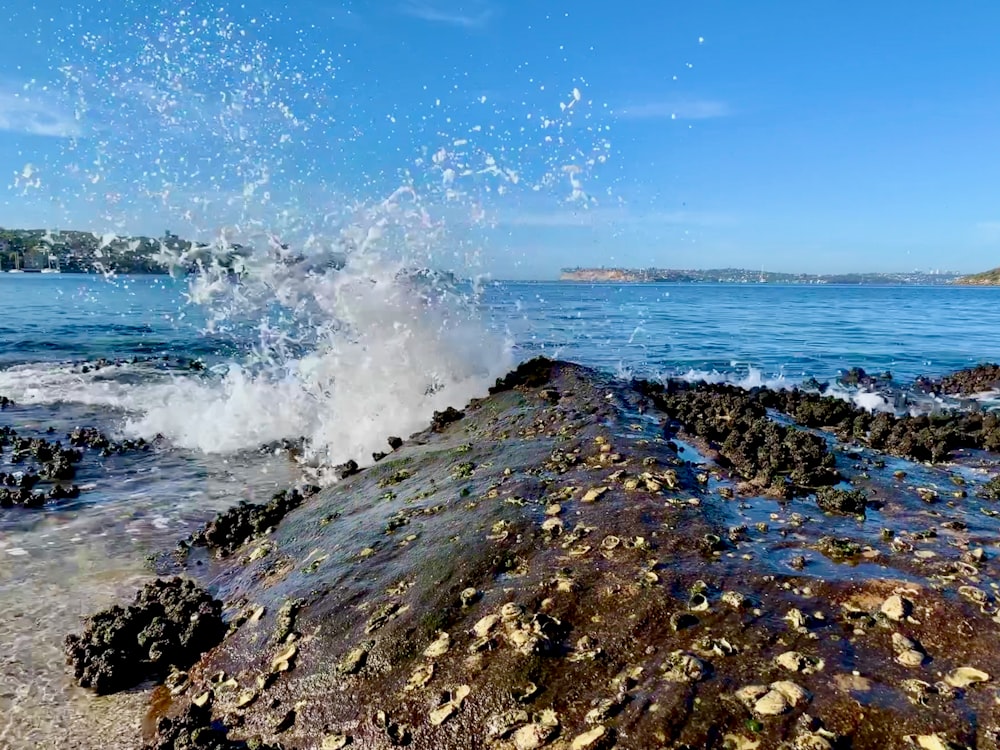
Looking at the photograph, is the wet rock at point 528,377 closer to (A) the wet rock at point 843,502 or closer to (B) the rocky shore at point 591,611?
Answer: (B) the rocky shore at point 591,611

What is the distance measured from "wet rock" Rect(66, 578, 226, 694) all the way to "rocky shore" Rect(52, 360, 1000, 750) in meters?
0.02

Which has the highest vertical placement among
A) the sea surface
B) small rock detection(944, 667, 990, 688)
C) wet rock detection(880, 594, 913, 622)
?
wet rock detection(880, 594, 913, 622)

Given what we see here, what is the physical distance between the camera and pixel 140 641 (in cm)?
574

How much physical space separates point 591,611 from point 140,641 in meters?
4.09

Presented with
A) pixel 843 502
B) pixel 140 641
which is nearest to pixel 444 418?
pixel 140 641

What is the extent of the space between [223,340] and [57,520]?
110 feet

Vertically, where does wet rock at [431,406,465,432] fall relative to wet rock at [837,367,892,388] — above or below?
above

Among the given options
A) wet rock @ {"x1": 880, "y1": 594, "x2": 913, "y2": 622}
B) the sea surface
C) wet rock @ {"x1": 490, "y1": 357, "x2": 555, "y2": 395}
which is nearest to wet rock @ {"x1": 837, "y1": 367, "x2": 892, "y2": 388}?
the sea surface

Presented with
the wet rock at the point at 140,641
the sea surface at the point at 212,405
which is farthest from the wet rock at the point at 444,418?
the wet rock at the point at 140,641

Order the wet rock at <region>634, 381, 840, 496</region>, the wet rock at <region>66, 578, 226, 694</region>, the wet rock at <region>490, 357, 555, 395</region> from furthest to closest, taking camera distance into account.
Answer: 1. the wet rock at <region>490, 357, 555, 395</region>
2. the wet rock at <region>634, 381, 840, 496</region>
3. the wet rock at <region>66, 578, 226, 694</region>

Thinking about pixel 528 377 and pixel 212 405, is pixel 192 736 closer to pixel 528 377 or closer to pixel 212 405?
pixel 528 377

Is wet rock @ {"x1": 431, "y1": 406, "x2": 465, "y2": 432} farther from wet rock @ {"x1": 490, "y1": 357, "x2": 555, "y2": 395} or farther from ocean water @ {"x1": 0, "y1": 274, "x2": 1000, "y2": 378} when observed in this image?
ocean water @ {"x1": 0, "y1": 274, "x2": 1000, "y2": 378}

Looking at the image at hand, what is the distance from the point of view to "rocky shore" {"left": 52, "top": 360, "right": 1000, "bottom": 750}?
3.74 metres

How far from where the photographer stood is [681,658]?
4.05 metres
